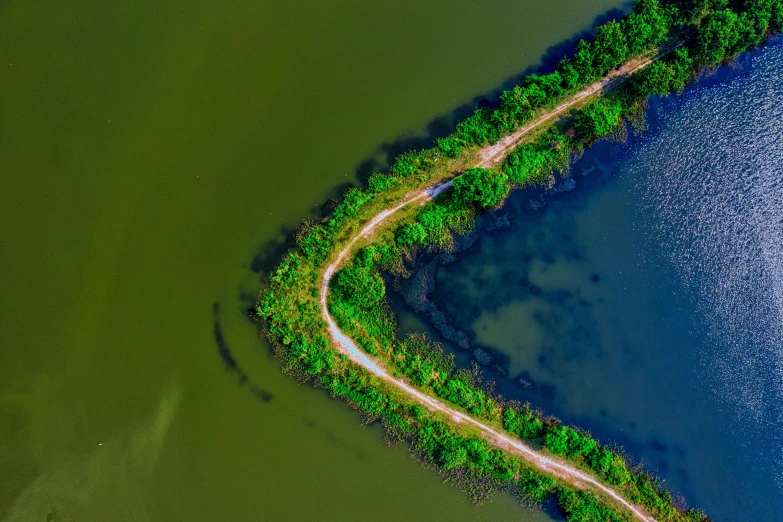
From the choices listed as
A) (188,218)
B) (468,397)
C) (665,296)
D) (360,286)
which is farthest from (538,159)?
Result: (188,218)

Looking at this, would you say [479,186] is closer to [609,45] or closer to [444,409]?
[609,45]

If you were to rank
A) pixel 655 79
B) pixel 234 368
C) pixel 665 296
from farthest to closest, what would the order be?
pixel 665 296
pixel 655 79
pixel 234 368

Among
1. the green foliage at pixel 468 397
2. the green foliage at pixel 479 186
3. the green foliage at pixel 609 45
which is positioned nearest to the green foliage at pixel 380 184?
the green foliage at pixel 479 186

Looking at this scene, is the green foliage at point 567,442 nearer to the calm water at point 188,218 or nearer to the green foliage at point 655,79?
the calm water at point 188,218

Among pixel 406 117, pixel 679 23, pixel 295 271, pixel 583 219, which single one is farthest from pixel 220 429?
pixel 679 23

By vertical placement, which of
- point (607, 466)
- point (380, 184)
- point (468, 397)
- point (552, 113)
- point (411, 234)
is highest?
point (380, 184)

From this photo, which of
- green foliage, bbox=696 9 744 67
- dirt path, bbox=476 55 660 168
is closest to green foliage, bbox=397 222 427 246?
dirt path, bbox=476 55 660 168

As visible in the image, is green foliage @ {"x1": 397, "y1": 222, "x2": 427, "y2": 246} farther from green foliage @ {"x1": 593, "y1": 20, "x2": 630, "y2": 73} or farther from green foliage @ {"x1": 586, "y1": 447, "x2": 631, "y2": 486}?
green foliage @ {"x1": 586, "y1": 447, "x2": 631, "y2": 486}
